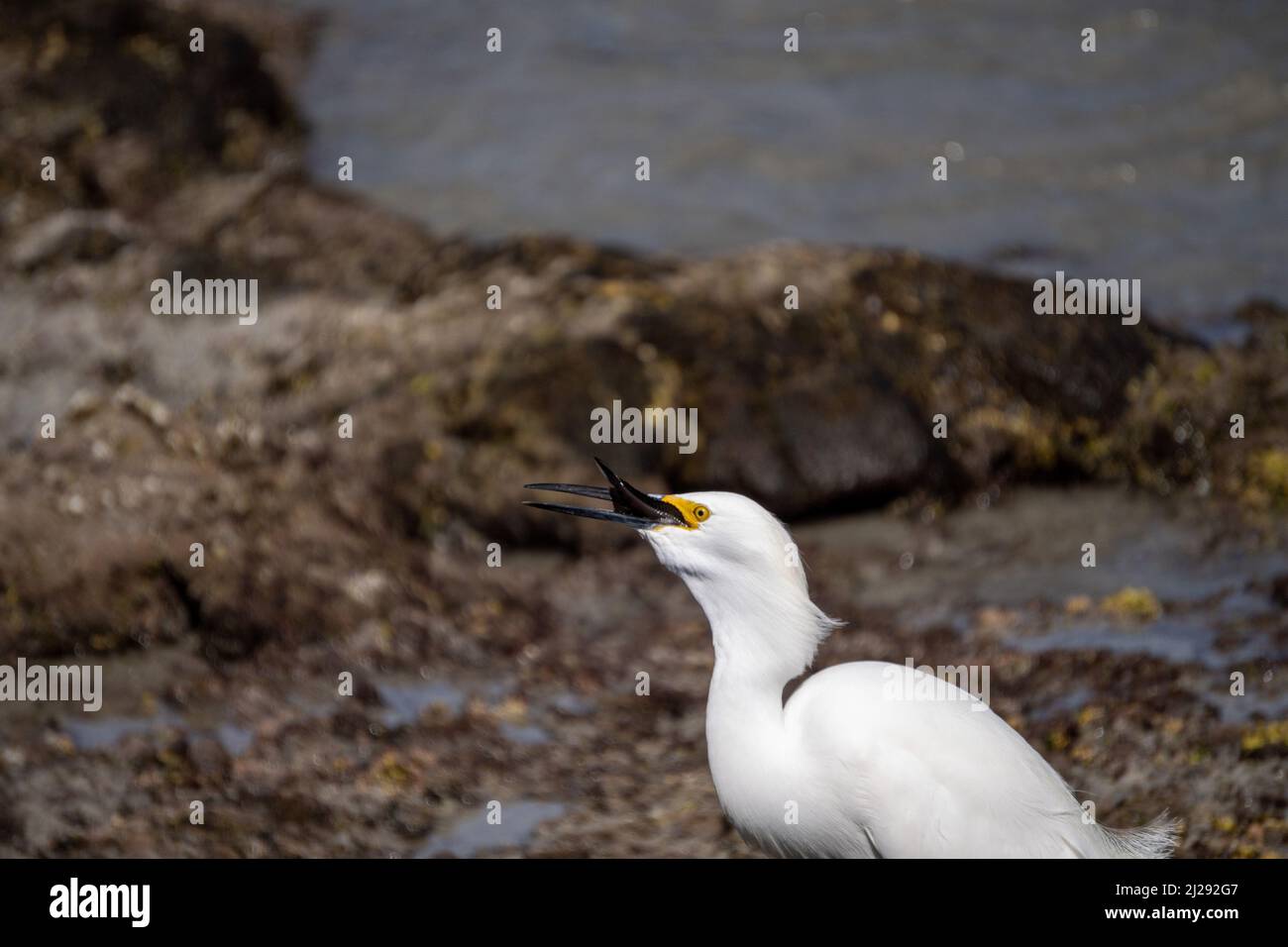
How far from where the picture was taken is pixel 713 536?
159 inches

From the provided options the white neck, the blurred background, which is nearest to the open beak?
the white neck

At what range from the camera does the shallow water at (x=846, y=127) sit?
36.7 feet

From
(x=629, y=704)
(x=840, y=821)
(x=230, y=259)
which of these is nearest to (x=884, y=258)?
(x=629, y=704)

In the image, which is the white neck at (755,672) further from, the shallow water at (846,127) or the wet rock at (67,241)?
the wet rock at (67,241)

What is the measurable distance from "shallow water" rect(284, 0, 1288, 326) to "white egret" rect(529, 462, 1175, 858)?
6.14 metres

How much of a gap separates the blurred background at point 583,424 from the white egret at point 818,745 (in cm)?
103

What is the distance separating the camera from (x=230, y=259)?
10094 millimetres

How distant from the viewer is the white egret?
4008 mm

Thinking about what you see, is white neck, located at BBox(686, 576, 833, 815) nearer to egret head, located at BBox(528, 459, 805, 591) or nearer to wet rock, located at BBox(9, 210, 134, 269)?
egret head, located at BBox(528, 459, 805, 591)

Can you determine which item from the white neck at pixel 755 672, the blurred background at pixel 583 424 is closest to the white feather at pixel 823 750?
the white neck at pixel 755 672

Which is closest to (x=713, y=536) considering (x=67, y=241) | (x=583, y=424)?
(x=583, y=424)

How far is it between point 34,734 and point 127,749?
426 millimetres

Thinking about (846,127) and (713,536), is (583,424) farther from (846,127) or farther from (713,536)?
(846,127)

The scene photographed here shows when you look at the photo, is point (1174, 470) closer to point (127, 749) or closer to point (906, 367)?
point (906, 367)
